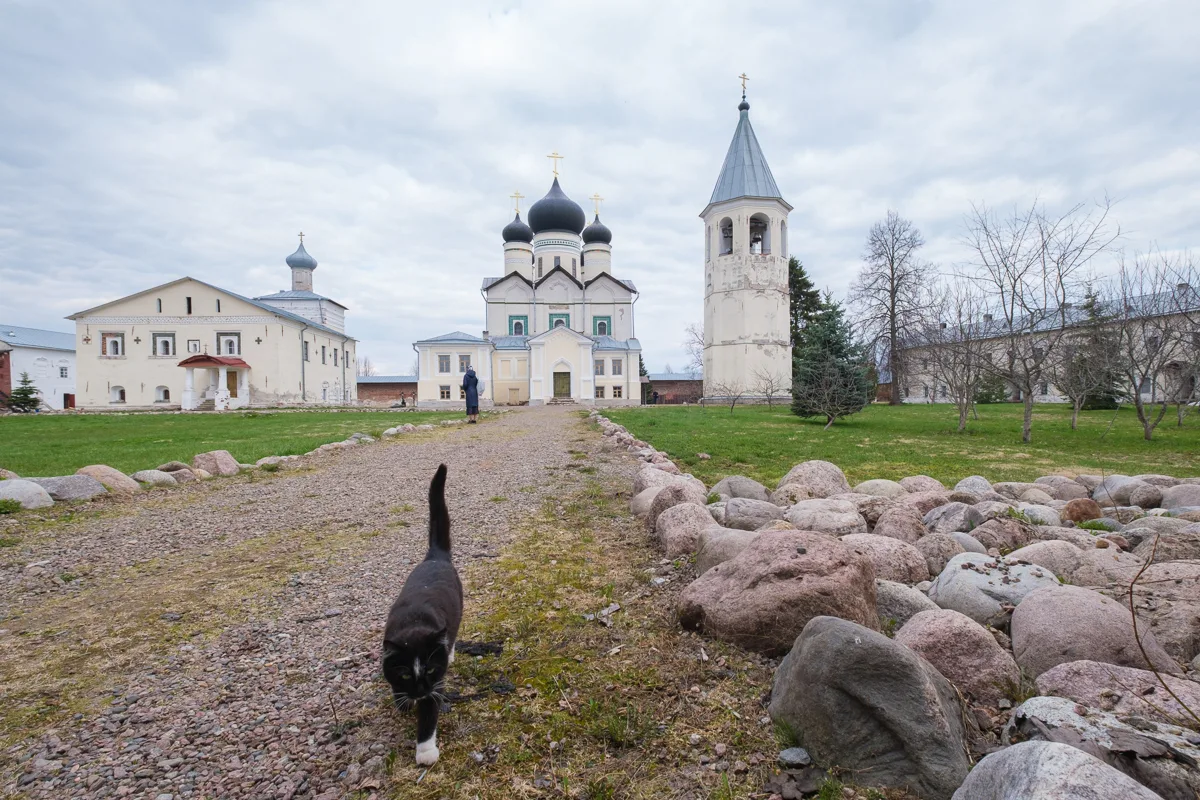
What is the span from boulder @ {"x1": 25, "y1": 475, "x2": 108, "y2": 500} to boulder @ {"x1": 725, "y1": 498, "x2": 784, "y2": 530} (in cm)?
691

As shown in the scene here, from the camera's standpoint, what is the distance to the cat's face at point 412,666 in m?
2.01

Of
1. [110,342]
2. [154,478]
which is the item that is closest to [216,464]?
[154,478]

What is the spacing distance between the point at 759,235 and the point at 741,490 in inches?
1406

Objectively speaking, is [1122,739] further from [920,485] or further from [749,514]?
[920,485]

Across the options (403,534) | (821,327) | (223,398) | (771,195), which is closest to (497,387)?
(223,398)

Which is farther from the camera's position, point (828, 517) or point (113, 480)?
point (113, 480)

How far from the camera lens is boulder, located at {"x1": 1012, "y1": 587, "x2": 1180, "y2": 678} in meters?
2.48

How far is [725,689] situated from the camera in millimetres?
2600

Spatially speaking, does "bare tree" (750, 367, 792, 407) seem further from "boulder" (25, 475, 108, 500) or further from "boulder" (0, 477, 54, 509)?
"boulder" (0, 477, 54, 509)

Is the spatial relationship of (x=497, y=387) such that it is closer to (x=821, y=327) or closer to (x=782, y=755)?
(x=821, y=327)

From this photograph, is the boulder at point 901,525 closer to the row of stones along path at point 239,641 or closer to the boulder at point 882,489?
the boulder at point 882,489

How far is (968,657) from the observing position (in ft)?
8.21

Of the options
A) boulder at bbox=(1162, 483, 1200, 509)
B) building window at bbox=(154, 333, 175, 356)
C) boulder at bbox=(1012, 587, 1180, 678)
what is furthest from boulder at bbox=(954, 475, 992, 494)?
building window at bbox=(154, 333, 175, 356)

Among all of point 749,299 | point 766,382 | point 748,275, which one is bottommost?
point 766,382
